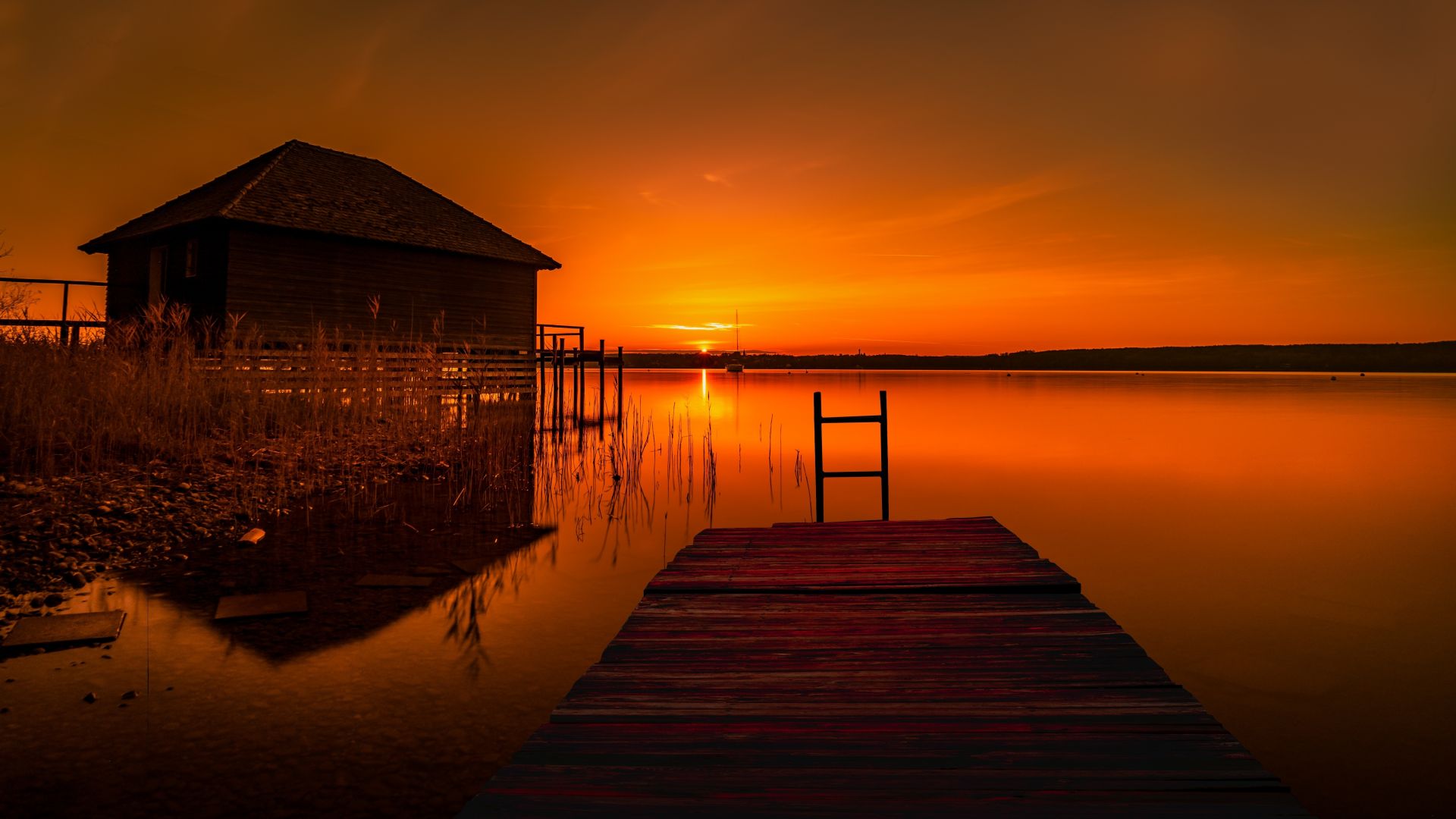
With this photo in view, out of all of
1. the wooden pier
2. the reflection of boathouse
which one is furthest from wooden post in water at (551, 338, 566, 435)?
the wooden pier

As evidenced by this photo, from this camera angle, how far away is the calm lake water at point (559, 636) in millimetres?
4945

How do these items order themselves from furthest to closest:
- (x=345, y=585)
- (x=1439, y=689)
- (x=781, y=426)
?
(x=781, y=426) < (x=345, y=585) < (x=1439, y=689)

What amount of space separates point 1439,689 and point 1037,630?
5346 millimetres

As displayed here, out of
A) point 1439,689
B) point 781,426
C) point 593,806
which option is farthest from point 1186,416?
point 593,806

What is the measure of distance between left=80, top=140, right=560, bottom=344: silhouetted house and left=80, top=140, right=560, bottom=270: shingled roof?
63 mm

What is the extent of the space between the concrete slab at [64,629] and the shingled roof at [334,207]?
18115 millimetres

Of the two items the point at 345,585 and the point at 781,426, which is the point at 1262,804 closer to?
the point at 345,585

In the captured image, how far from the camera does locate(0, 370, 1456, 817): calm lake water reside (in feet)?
16.2

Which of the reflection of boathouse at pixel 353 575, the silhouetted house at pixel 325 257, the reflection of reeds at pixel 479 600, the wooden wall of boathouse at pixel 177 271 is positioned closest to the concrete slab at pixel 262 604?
the reflection of boathouse at pixel 353 575

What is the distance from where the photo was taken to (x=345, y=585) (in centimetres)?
866

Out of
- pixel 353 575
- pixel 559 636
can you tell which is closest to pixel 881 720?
pixel 559 636

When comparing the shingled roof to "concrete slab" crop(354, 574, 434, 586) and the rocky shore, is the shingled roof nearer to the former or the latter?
the rocky shore

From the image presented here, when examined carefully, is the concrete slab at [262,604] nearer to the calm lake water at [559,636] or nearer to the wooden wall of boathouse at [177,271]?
the calm lake water at [559,636]

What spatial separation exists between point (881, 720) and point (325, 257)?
25.7m
